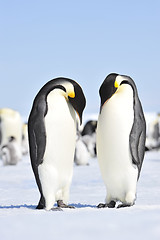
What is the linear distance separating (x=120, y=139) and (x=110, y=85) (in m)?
0.54

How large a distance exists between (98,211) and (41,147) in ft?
2.62

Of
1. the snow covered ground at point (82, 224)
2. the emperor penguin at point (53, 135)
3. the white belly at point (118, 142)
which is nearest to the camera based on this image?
the snow covered ground at point (82, 224)

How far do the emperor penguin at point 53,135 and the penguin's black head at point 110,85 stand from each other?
9.5 inches

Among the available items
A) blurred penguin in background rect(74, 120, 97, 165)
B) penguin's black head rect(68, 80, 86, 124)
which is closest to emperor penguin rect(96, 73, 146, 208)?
penguin's black head rect(68, 80, 86, 124)

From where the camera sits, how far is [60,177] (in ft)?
14.4

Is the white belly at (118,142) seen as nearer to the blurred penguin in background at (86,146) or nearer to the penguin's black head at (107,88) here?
the penguin's black head at (107,88)

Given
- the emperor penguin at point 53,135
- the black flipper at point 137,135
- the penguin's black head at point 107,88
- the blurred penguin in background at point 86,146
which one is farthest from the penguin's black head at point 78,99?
the blurred penguin in background at point 86,146

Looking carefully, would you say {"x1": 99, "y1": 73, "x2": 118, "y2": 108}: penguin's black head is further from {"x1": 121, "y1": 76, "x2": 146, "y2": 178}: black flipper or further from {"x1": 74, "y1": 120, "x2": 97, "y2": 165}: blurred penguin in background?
{"x1": 74, "y1": 120, "x2": 97, "y2": 165}: blurred penguin in background

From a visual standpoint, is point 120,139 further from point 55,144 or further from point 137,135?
point 55,144

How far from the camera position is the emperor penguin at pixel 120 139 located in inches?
175

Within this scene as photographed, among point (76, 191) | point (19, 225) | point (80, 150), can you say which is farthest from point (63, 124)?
point (80, 150)

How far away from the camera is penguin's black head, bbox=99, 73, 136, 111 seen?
4.51 m

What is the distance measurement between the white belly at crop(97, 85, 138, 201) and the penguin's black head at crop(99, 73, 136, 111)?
0.06 m

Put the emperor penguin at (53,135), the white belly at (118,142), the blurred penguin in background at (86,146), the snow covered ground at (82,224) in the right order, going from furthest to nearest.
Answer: the blurred penguin in background at (86,146), the white belly at (118,142), the emperor penguin at (53,135), the snow covered ground at (82,224)
